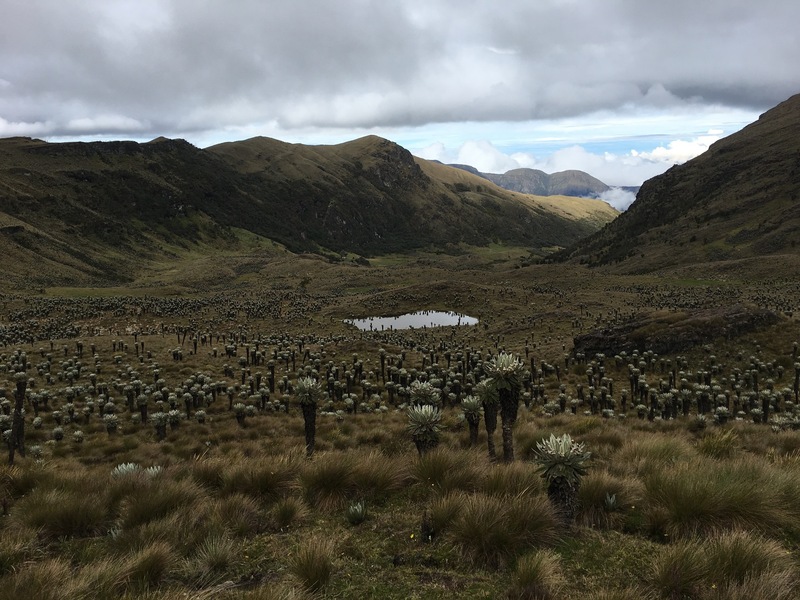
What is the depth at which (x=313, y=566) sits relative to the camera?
5.54 metres

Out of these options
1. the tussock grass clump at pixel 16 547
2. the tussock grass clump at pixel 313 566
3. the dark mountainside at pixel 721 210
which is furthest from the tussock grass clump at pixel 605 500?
the dark mountainside at pixel 721 210

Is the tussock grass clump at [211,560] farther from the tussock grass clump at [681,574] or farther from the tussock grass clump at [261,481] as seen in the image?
the tussock grass clump at [681,574]

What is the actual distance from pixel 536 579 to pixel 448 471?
329cm

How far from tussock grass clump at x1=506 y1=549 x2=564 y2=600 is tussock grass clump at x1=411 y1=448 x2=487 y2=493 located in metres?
2.31

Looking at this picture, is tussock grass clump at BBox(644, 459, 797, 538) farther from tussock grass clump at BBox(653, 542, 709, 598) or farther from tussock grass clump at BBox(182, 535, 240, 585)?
tussock grass clump at BBox(182, 535, 240, 585)

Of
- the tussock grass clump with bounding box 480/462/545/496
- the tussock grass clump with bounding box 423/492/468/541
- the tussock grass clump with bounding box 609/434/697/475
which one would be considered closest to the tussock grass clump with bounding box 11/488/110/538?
the tussock grass clump with bounding box 423/492/468/541

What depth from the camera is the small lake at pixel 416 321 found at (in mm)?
54875

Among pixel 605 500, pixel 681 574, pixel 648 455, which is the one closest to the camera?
pixel 681 574

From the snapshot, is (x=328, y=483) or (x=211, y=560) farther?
(x=328, y=483)

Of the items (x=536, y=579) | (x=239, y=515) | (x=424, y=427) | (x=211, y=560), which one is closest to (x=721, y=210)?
(x=424, y=427)

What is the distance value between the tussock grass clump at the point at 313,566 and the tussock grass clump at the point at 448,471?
2588 millimetres

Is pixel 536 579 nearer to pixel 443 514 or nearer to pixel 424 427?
pixel 443 514

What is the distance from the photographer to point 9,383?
22.5 metres

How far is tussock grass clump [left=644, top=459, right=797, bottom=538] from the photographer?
635 centimetres
